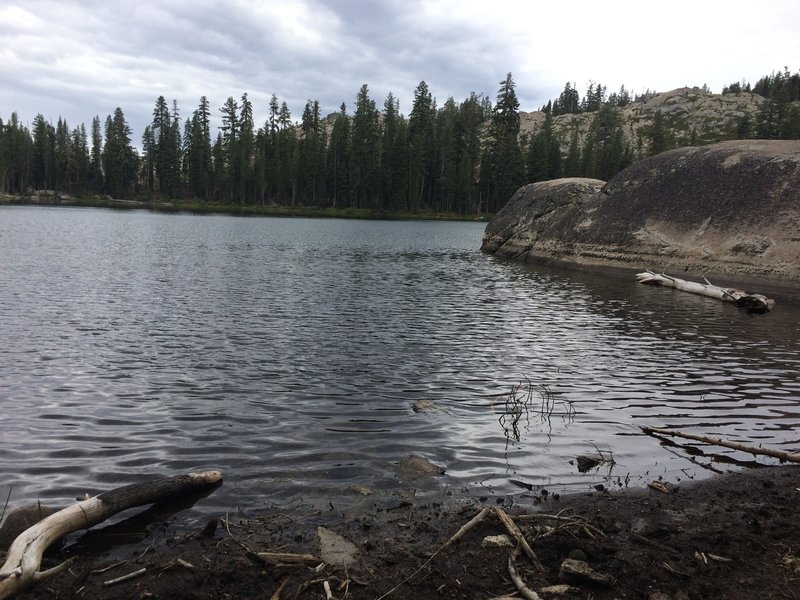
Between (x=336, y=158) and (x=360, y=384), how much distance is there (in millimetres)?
128101

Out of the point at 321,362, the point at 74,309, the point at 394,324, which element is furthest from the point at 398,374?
the point at 74,309

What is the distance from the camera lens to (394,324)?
18547 mm

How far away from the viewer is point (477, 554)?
17.6 ft

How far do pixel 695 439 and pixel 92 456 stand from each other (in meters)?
9.34

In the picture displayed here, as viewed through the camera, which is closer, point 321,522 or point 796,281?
point 321,522

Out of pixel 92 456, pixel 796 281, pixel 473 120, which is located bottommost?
pixel 92 456

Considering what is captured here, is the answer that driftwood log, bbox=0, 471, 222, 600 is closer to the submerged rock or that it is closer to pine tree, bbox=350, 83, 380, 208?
the submerged rock

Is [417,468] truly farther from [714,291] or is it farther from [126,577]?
[714,291]

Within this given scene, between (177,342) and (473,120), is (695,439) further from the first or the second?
(473,120)

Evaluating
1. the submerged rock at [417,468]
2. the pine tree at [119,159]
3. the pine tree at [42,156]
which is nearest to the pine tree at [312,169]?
the pine tree at [119,159]

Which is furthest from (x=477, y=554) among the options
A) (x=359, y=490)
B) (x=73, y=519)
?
(x=73, y=519)

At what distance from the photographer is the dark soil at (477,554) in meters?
4.79

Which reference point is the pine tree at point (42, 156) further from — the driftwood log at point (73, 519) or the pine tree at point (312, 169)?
the driftwood log at point (73, 519)

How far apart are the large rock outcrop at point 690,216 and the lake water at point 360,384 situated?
18.8 feet
